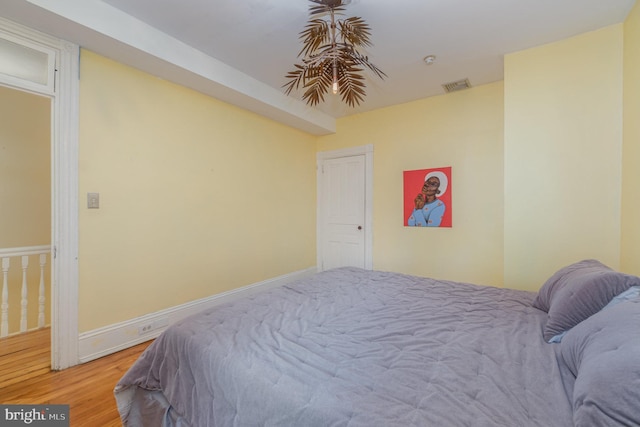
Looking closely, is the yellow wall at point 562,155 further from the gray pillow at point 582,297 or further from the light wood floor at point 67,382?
the light wood floor at point 67,382

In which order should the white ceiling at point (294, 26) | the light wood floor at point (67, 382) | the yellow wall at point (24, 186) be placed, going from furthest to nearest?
1. the yellow wall at point (24, 186)
2. the white ceiling at point (294, 26)
3. the light wood floor at point (67, 382)

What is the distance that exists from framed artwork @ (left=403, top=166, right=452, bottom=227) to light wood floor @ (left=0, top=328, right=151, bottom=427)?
10.3 feet

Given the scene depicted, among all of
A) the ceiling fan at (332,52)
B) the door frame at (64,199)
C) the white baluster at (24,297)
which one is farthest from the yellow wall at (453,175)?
the white baluster at (24,297)

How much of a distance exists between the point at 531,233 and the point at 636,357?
1.99m

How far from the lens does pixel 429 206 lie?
11.0 feet

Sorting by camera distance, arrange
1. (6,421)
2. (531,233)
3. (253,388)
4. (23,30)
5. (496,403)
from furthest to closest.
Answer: (531,233) < (23,30) < (6,421) < (253,388) < (496,403)

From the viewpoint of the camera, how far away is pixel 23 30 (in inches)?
70.9

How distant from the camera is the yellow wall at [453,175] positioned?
300cm

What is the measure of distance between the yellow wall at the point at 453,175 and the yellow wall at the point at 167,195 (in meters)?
1.37

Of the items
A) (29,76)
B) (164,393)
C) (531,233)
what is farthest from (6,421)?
(531,233)

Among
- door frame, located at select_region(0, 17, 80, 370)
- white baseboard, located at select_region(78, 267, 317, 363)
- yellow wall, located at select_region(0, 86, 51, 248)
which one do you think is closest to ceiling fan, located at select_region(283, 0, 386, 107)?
door frame, located at select_region(0, 17, 80, 370)

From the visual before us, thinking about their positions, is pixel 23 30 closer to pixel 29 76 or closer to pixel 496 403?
pixel 29 76
